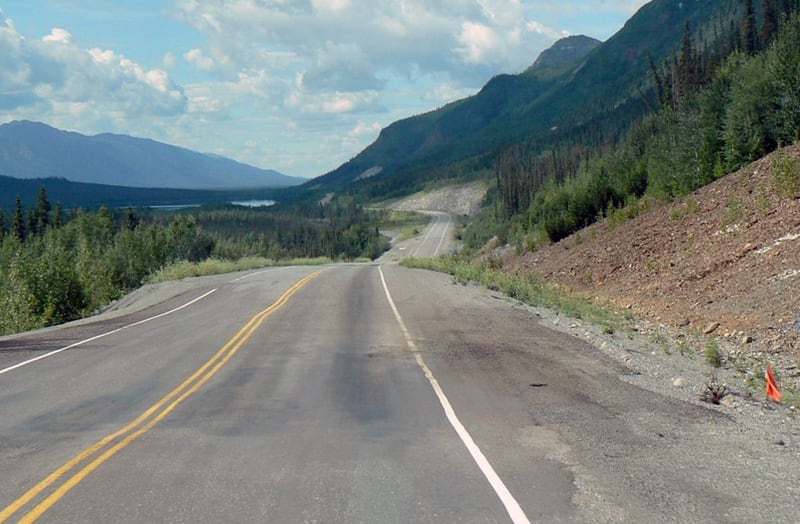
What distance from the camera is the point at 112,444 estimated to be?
8.27 meters

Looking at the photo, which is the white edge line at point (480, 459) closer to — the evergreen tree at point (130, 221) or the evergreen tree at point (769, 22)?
the evergreen tree at point (769, 22)

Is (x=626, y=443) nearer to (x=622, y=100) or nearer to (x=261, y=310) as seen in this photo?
(x=261, y=310)

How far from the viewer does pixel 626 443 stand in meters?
8.21

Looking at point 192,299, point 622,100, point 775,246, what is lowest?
point 192,299

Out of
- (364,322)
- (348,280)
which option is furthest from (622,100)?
(364,322)

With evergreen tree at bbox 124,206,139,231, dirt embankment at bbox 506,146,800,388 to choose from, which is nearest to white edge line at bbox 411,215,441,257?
evergreen tree at bbox 124,206,139,231

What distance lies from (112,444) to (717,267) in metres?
16.3

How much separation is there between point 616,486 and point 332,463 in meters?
2.65

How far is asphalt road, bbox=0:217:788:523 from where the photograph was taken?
638cm

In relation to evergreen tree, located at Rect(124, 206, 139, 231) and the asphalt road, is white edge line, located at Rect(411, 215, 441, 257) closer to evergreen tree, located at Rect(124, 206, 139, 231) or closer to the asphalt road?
evergreen tree, located at Rect(124, 206, 139, 231)

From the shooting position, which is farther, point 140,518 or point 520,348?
point 520,348

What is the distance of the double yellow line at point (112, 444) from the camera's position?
638 cm

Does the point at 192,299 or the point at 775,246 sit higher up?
the point at 775,246

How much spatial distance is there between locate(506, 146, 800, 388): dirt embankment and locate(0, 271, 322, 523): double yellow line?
910 centimetres
